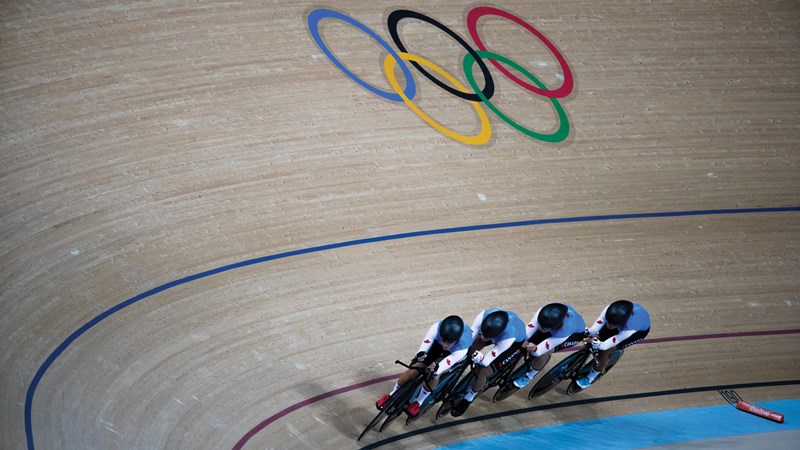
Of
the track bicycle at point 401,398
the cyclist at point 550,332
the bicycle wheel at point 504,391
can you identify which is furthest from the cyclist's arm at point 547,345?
the track bicycle at point 401,398

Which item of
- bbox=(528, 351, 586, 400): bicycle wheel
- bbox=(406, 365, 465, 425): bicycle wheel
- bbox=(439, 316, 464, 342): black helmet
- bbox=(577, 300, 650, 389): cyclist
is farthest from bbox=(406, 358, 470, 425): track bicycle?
bbox=(577, 300, 650, 389): cyclist

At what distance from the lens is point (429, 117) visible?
7.14m

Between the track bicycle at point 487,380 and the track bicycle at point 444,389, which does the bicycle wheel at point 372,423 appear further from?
the track bicycle at point 487,380

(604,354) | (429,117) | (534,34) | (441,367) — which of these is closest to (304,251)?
(429,117)

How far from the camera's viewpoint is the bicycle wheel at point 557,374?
5617 mm

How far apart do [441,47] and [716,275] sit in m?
2.93

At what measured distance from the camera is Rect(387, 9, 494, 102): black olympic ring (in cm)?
734

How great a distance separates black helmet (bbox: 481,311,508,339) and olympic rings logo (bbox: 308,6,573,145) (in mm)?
2468

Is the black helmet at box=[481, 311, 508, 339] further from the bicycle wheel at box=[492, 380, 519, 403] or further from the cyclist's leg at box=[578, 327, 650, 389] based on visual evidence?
the cyclist's leg at box=[578, 327, 650, 389]

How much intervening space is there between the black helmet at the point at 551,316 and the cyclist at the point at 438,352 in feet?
1.59

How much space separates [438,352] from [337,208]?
6.14ft

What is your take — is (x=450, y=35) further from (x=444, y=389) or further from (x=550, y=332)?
(x=444, y=389)

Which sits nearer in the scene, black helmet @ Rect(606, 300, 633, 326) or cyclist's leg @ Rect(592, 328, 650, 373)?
black helmet @ Rect(606, 300, 633, 326)

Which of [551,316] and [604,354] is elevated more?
[551,316]
